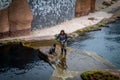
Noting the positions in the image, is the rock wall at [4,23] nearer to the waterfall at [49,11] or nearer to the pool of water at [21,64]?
the pool of water at [21,64]

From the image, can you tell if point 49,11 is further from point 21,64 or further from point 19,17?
point 21,64

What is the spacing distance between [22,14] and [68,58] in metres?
7.29

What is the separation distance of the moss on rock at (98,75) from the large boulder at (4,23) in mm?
10394

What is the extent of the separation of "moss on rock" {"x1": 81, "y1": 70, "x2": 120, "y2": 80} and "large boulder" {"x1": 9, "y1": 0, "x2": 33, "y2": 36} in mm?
10541

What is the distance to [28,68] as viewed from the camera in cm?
1911

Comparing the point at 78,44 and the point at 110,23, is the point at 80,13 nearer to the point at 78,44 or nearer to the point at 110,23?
the point at 110,23

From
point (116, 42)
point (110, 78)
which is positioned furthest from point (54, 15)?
point (110, 78)

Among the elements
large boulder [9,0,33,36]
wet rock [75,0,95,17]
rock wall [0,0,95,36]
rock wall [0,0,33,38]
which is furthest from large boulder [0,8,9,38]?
wet rock [75,0,95,17]

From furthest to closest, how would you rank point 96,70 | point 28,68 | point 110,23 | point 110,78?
point 110,23 → point 28,68 → point 96,70 → point 110,78

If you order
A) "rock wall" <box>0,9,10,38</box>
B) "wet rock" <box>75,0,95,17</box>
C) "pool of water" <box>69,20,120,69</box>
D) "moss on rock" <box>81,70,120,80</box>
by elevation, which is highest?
"wet rock" <box>75,0,95,17</box>

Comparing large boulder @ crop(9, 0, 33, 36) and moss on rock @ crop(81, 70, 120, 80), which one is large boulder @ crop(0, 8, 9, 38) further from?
moss on rock @ crop(81, 70, 120, 80)

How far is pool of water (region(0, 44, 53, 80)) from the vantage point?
17.6 metres

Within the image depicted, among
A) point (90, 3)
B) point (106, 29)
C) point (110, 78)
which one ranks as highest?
point (90, 3)

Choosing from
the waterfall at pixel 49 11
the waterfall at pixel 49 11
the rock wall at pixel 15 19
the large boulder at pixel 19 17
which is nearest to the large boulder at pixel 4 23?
the rock wall at pixel 15 19
